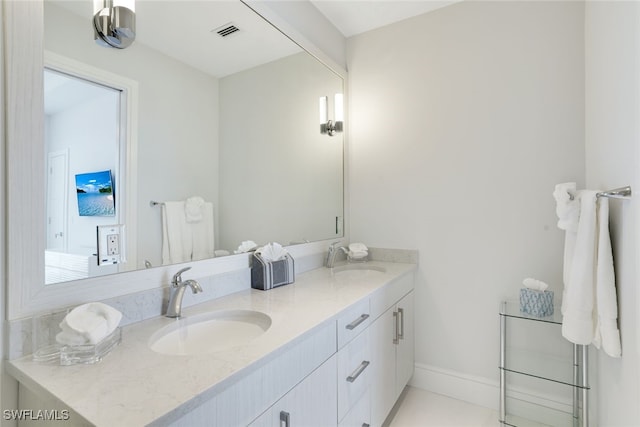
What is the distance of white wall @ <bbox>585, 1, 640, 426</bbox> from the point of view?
987 mm

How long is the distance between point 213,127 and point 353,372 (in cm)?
124

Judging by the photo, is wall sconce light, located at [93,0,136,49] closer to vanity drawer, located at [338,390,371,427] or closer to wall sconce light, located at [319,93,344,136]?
wall sconce light, located at [319,93,344,136]

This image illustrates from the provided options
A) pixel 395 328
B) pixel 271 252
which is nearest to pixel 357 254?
pixel 395 328

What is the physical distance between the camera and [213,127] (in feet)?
4.69

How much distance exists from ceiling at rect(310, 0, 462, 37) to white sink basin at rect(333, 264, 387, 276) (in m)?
1.72

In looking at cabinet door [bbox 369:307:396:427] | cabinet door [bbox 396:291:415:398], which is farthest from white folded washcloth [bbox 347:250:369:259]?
cabinet door [bbox 369:307:396:427]

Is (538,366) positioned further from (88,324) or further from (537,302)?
(88,324)

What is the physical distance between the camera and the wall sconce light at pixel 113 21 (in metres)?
0.99

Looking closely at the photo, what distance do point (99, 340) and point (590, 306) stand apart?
5.58ft

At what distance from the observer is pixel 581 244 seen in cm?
125

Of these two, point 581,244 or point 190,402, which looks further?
point 581,244

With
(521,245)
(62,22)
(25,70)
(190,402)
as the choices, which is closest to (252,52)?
(62,22)

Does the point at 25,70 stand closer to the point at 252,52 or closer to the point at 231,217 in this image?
the point at 231,217

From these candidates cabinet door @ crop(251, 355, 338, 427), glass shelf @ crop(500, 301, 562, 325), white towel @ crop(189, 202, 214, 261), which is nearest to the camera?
cabinet door @ crop(251, 355, 338, 427)
